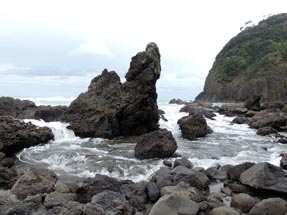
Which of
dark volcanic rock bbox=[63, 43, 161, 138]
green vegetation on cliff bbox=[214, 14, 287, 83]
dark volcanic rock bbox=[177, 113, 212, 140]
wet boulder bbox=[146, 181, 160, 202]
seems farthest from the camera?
green vegetation on cliff bbox=[214, 14, 287, 83]

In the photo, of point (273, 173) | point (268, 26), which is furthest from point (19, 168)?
point (268, 26)

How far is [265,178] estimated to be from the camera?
39.7 feet

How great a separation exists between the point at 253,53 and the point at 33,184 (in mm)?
88141

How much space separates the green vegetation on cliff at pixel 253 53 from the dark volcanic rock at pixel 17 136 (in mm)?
64799

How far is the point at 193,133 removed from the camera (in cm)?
2608

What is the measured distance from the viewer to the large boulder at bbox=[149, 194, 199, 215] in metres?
9.73

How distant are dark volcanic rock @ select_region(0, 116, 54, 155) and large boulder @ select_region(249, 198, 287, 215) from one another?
43.6ft

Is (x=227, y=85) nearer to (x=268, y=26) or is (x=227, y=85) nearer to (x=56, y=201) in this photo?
(x=268, y=26)

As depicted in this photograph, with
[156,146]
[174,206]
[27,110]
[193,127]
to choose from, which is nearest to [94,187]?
[174,206]

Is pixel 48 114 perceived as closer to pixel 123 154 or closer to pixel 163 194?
pixel 123 154

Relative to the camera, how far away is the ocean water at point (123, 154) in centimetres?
1559

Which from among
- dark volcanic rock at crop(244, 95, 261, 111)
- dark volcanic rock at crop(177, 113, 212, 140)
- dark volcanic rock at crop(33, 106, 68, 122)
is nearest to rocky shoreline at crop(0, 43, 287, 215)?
dark volcanic rock at crop(177, 113, 212, 140)

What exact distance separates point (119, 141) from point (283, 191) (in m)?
13.4

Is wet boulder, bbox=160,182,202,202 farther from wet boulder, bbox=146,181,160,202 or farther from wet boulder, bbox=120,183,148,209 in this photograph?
wet boulder, bbox=120,183,148,209
